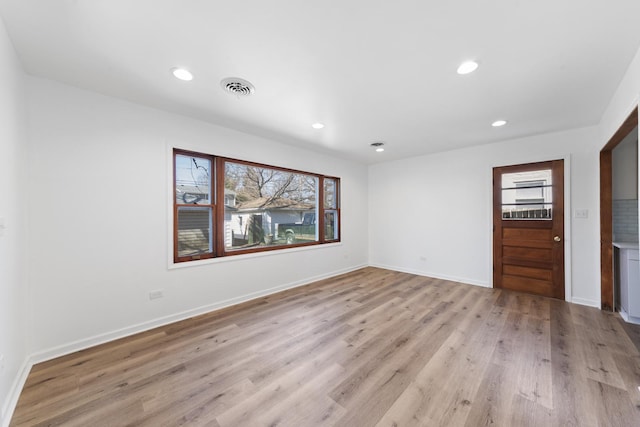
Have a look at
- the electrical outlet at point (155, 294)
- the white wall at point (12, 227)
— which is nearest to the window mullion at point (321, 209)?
the electrical outlet at point (155, 294)

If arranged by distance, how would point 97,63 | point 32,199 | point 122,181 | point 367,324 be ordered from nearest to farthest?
point 97,63 → point 32,199 → point 122,181 → point 367,324

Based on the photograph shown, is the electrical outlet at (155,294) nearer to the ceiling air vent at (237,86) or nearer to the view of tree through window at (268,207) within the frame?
the view of tree through window at (268,207)

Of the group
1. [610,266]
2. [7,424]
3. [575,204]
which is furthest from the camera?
[575,204]

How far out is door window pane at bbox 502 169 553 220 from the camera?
381cm

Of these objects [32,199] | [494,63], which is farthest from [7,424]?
[494,63]

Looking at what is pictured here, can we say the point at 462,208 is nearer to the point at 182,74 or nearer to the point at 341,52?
the point at 341,52

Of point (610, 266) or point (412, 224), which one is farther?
point (412, 224)

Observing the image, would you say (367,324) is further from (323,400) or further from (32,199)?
(32,199)

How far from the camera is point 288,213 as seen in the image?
14.8 feet

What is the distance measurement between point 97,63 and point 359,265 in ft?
17.2

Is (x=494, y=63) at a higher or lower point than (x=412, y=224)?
higher

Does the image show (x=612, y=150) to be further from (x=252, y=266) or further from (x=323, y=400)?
(x=252, y=266)

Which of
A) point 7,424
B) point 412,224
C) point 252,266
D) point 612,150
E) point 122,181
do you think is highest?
point 612,150

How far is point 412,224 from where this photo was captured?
17.3 feet
